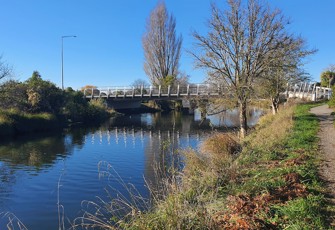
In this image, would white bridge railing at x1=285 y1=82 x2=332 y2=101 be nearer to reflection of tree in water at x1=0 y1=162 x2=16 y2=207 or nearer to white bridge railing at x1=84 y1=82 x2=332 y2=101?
white bridge railing at x1=84 y1=82 x2=332 y2=101

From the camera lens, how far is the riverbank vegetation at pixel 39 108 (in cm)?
3112

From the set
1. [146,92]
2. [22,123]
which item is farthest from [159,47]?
[22,123]

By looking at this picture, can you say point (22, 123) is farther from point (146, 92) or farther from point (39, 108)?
point (146, 92)

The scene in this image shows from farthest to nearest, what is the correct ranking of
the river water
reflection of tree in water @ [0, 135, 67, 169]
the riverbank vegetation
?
the riverbank vegetation → reflection of tree in water @ [0, 135, 67, 169] → the river water

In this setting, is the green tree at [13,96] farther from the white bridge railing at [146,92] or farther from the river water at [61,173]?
the white bridge railing at [146,92]

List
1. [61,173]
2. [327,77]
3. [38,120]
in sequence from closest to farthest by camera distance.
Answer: [61,173] → [38,120] → [327,77]

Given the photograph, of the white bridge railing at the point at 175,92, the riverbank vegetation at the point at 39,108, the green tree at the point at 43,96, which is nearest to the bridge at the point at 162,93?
the white bridge railing at the point at 175,92

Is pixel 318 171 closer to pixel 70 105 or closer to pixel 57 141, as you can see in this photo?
pixel 57 141

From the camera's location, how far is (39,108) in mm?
38438

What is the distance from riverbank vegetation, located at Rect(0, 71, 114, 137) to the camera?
31125mm

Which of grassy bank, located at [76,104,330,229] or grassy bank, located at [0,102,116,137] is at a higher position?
grassy bank, located at [76,104,330,229]

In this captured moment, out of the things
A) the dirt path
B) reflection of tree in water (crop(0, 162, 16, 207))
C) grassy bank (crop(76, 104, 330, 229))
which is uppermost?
the dirt path

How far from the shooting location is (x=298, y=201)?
5953mm

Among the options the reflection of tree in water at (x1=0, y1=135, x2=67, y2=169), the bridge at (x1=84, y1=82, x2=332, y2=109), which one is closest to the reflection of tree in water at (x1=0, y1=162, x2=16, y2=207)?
the reflection of tree in water at (x1=0, y1=135, x2=67, y2=169)
